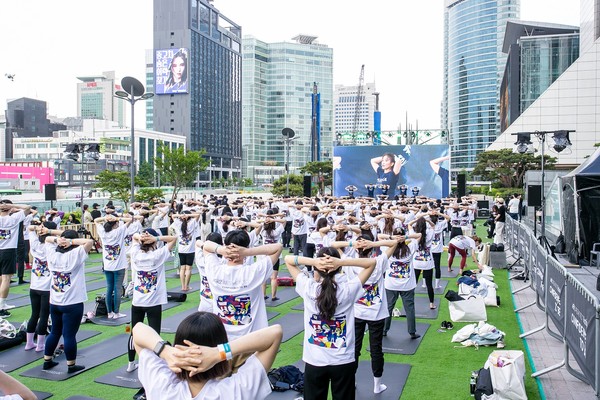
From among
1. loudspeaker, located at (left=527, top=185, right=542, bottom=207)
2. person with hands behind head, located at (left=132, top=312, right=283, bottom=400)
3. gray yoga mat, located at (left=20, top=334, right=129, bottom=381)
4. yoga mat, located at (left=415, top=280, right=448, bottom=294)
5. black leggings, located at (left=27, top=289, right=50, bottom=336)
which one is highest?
loudspeaker, located at (left=527, top=185, right=542, bottom=207)

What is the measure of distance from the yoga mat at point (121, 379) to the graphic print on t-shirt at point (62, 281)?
119 cm

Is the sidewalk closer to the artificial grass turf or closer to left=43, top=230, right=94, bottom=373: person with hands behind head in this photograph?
the artificial grass turf

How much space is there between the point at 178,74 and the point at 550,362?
114 meters

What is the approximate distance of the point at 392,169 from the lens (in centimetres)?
3375

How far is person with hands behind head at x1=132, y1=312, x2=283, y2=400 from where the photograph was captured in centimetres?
212

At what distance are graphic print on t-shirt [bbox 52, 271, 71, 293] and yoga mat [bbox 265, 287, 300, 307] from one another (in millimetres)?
4573

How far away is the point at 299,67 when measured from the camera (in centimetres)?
14088

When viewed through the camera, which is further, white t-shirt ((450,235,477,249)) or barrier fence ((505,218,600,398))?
white t-shirt ((450,235,477,249))

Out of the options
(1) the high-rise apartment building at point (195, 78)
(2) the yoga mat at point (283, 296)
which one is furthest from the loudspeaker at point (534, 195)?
(1) the high-rise apartment building at point (195, 78)

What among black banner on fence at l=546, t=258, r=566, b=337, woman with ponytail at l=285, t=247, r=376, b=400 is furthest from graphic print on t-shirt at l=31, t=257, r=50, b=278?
black banner on fence at l=546, t=258, r=566, b=337

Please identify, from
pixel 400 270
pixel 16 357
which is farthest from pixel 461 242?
pixel 16 357

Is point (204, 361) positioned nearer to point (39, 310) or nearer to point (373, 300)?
point (373, 300)

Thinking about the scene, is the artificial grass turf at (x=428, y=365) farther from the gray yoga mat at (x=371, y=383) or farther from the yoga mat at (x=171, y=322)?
the yoga mat at (x=171, y=322)

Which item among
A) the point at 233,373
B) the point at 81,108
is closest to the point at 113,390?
the point at 233,373
